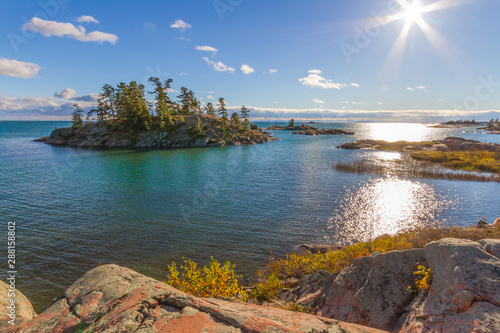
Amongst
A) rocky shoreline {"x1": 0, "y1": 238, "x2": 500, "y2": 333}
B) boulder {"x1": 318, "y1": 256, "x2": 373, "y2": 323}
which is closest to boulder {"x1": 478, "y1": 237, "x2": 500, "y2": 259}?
rocky shoreline {"x1": 0, "y1": 238, "x2": 500, "y2": 333}

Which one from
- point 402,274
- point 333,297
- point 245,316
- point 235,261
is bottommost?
point 235,261

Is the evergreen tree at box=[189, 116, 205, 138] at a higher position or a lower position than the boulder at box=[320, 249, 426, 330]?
higher

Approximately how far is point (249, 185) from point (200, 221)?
1380 centimetres

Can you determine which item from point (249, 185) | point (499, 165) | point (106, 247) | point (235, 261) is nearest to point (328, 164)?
point (249, 185)

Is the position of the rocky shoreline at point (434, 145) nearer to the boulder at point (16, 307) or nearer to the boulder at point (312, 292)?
the boulder at point (312, 292)

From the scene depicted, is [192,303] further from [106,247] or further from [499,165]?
[499,165]

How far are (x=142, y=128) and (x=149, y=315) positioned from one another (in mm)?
104756

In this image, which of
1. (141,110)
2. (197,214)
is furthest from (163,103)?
(197,214)

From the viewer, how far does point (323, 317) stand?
6.61 metres

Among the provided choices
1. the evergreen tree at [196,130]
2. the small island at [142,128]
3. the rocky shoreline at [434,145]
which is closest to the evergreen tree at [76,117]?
the small island at [142,128]

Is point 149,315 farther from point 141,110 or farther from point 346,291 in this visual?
point 141,110

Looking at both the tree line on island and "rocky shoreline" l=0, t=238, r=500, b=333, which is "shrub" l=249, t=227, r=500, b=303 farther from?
the tree line on island

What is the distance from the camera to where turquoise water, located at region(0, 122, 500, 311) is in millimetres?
16500

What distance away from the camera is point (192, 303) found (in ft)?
18.3
